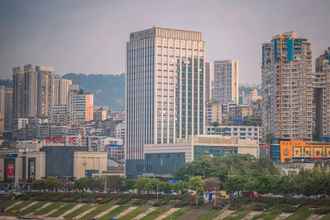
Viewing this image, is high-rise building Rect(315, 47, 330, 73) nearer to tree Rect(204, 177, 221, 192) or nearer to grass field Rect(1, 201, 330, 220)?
tree Rect(204, 177, 221, 192)

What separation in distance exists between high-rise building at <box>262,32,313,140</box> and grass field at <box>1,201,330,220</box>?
1934cm

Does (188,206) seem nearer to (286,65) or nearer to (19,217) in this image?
(19,217)

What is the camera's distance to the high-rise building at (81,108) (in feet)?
323

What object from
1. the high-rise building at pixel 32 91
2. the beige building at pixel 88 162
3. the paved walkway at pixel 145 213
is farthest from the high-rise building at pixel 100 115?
the paved walkway at pixel 145 213

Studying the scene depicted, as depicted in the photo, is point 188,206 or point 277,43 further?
point 277,43

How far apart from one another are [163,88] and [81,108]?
33.9 meters

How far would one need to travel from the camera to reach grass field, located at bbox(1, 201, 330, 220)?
121 ft

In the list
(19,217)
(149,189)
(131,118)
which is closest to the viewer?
(19,217)

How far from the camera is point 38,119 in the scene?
88.2 metres

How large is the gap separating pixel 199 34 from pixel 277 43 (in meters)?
5.90

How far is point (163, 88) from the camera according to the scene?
6712 cm

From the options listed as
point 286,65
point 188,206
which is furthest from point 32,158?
point 188,206

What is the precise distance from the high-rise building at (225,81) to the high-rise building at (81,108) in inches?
469

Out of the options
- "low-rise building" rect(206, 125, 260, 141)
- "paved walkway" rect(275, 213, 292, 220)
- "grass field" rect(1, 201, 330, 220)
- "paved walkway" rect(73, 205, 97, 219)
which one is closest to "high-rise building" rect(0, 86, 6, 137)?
"low-rise building" rect(206, 125, 260, 141)
